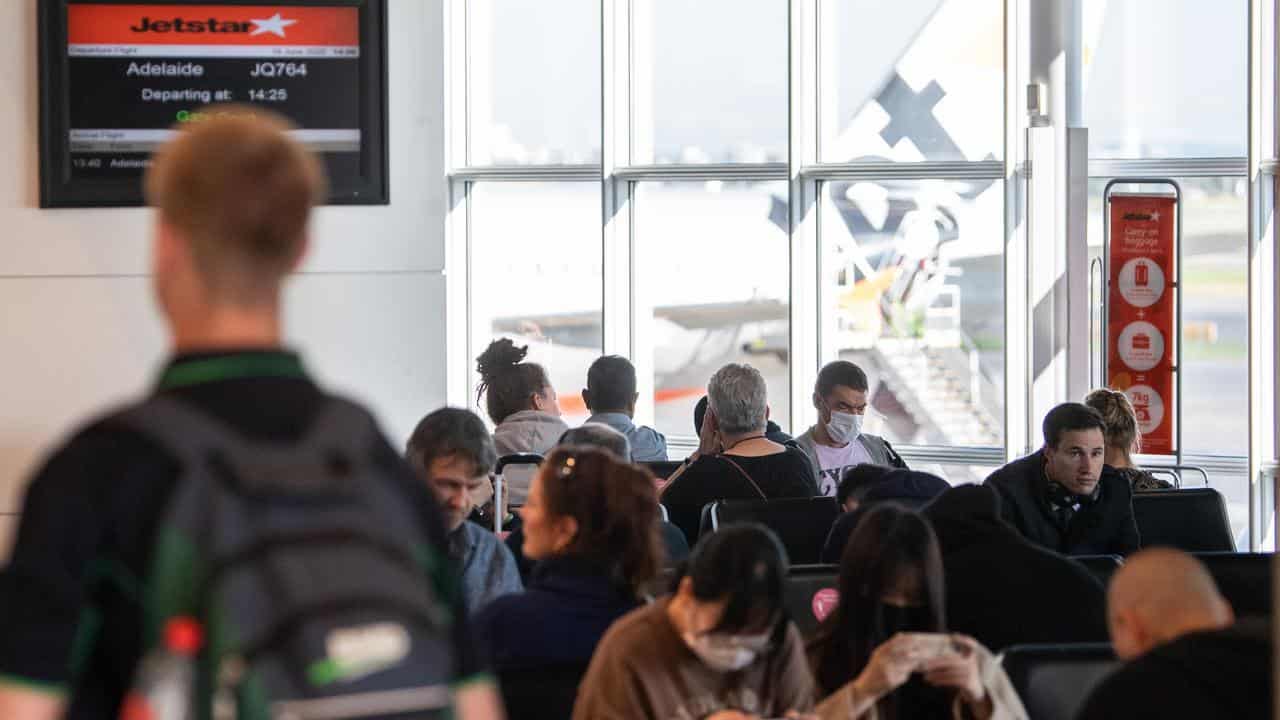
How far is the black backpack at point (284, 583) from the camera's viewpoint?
4.52ft

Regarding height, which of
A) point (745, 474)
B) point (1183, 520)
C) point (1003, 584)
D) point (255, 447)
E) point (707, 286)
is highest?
point (707, 286)

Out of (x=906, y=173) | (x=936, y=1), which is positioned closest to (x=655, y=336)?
(x=906, y=173)

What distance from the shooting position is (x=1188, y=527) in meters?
5.79

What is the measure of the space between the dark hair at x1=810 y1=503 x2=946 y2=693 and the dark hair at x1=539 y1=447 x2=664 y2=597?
0.41 meters

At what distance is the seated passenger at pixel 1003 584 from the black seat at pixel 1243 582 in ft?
2.02

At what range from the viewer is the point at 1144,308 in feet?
27.8

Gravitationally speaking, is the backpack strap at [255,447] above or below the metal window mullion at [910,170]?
below

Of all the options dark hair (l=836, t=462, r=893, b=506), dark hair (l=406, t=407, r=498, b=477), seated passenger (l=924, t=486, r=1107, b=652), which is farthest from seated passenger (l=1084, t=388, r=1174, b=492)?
dark hair (l=406, t=407, r=498, b=477)

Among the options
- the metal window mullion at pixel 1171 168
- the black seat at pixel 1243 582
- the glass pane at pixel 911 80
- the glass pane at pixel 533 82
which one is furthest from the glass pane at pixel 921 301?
the black seat at pixel 1243 582

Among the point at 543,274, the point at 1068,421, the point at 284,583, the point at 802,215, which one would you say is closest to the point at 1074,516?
the point at 1068,421

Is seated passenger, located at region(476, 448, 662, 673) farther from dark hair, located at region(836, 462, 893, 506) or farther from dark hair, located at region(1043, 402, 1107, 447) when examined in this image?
dark hair, located at region(1043, 402, 1107, 447)

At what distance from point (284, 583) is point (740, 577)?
151cm

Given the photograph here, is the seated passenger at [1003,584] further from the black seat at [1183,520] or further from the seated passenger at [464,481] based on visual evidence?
the black seat at [1183,520]

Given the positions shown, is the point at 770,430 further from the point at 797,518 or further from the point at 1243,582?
the point at 1243,582
